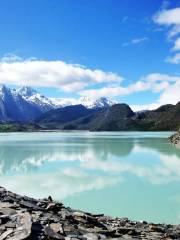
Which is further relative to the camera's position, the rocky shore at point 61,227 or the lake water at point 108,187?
the lake water at point 108,187

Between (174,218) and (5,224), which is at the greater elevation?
(5,224)

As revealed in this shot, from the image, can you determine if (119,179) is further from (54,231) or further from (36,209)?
(54,231)

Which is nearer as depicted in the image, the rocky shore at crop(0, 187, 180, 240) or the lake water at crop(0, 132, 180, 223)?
the rocky shore at crop(0, 187, 180, 240)

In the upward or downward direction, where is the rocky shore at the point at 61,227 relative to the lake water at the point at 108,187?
upward

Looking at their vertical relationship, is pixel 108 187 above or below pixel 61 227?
below

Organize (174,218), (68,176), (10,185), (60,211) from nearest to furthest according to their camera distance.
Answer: (60,211) → (174,218) → (10,185) → (68,176)

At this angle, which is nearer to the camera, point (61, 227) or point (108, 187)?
point (61, 227)

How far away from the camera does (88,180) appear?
184ft

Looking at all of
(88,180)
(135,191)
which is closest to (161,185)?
(135,191)

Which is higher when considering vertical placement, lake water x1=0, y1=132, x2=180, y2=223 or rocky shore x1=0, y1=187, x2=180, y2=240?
rocky shore x1=0, y1=187, x2=180, y2=240

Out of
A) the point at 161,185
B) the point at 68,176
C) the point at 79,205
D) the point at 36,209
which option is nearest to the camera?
the point at 36,209

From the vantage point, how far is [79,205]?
39406 mm

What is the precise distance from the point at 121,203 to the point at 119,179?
16.6 meters

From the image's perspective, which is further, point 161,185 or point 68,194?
point 161,185
